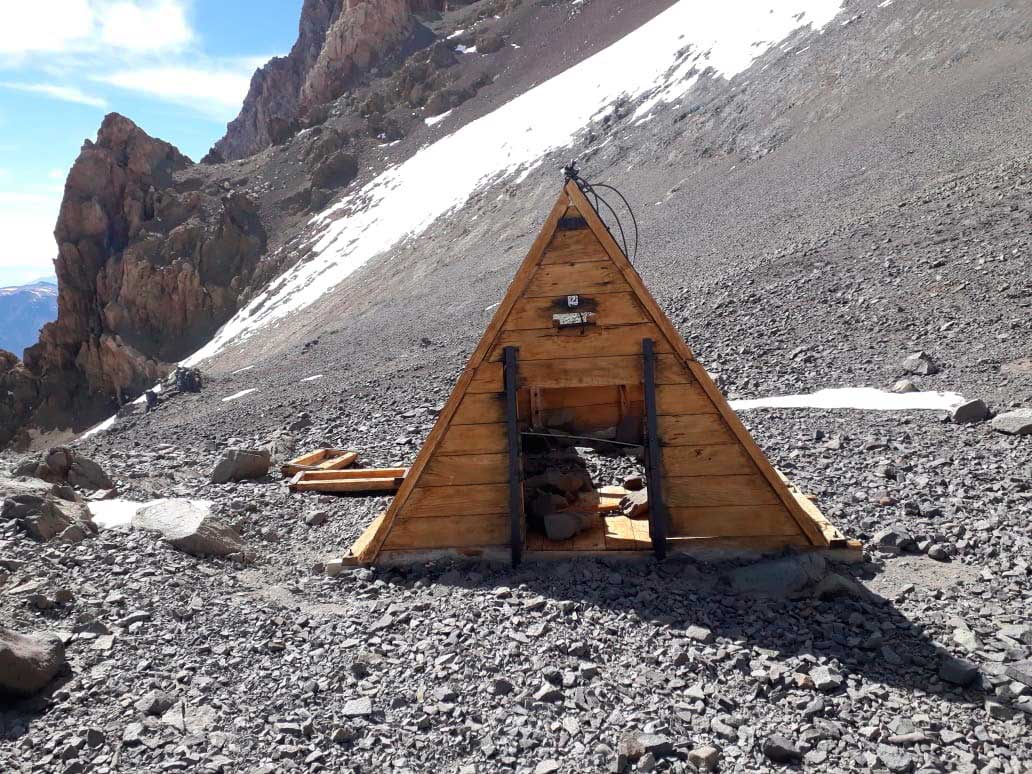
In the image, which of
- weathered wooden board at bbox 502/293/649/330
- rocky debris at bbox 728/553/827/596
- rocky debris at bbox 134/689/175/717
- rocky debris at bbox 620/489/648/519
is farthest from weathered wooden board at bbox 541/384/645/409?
rocky debris at bbox 134/689/175/717

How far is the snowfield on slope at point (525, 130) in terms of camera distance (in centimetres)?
3950

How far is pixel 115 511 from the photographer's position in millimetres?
7801

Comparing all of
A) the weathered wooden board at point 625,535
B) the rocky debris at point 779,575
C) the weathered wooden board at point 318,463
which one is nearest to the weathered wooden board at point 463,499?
the weathered wooden board at point 625,535

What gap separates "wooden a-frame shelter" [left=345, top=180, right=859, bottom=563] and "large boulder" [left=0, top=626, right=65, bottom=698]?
8.96 ft

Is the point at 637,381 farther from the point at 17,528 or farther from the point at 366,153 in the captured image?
the point at 366,153

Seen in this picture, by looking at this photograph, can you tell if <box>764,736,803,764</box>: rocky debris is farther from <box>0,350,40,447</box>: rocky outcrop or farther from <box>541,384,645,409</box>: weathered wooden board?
<box>0,350,40,447</box>: rocky outcrop

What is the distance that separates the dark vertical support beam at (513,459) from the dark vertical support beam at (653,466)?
3.49ft

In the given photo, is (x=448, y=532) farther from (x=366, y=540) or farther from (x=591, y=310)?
(x=591, y=310)

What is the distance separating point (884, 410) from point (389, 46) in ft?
251

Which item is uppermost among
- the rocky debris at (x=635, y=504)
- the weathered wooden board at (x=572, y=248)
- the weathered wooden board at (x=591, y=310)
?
the weathered wooden board at (x=572, y=248)

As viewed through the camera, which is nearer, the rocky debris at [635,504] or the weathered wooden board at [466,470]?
the weathered wooden board at [466,470]

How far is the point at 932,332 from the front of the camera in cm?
1175

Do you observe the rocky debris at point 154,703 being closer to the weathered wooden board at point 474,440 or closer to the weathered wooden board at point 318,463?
the weathered wooden board at point 474,440

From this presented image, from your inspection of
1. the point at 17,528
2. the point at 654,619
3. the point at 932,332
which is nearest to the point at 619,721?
the point at 654,619
